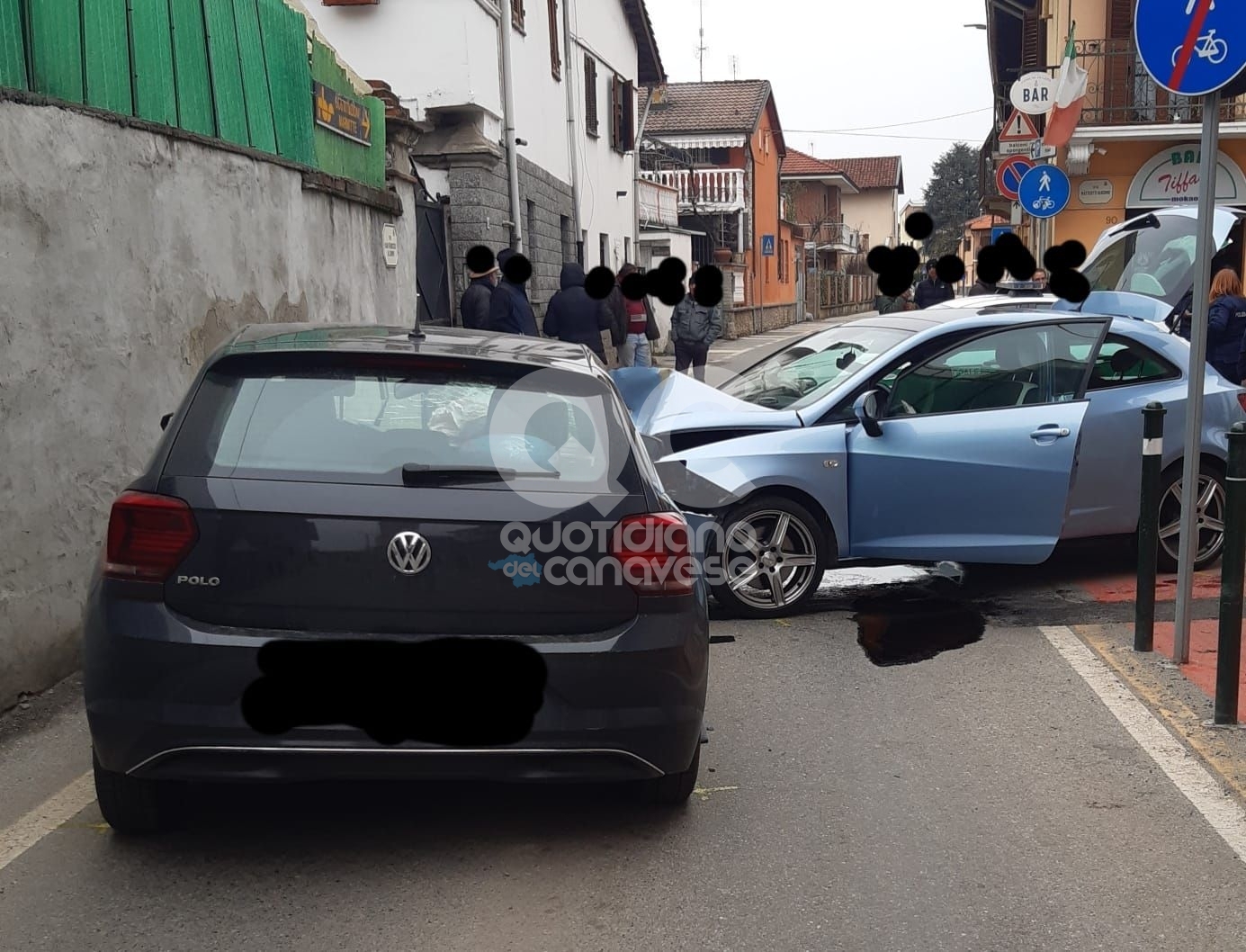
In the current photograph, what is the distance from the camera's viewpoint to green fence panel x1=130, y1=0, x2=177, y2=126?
668cm

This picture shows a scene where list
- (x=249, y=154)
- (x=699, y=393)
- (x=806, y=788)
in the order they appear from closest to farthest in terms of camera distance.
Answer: (x=806, y=788) → (x=699, y=393) → (x=249, y=154)

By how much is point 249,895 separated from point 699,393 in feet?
14.8

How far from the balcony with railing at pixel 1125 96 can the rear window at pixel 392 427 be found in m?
21.4

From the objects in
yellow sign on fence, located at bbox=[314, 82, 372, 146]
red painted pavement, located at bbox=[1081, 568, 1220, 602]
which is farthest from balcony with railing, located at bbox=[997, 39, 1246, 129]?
red painted pavement, located at bbox=[1081, 568, 1220, 602]

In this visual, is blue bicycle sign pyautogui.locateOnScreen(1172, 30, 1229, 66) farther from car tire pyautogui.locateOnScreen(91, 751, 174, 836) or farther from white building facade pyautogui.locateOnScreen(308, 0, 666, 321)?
white building facade pyautogui.locateOnScreen(308, 0, 666, 321)

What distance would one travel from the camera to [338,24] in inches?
639

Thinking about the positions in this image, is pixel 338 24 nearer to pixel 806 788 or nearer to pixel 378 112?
pixel 378 112

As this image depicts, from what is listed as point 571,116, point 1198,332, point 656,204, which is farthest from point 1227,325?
point 656,204

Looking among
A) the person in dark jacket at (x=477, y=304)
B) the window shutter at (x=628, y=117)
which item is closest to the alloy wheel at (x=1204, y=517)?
the person in dark jacket at (x=477, y=304)

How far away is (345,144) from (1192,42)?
275 inches

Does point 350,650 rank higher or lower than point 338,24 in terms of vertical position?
lower

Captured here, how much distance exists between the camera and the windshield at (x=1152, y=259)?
1102 centimetres

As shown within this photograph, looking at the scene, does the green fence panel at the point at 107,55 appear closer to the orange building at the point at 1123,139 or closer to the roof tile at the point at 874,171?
the orange building at the point at 1123,139

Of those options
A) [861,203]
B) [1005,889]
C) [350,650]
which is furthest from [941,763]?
[861,203]
